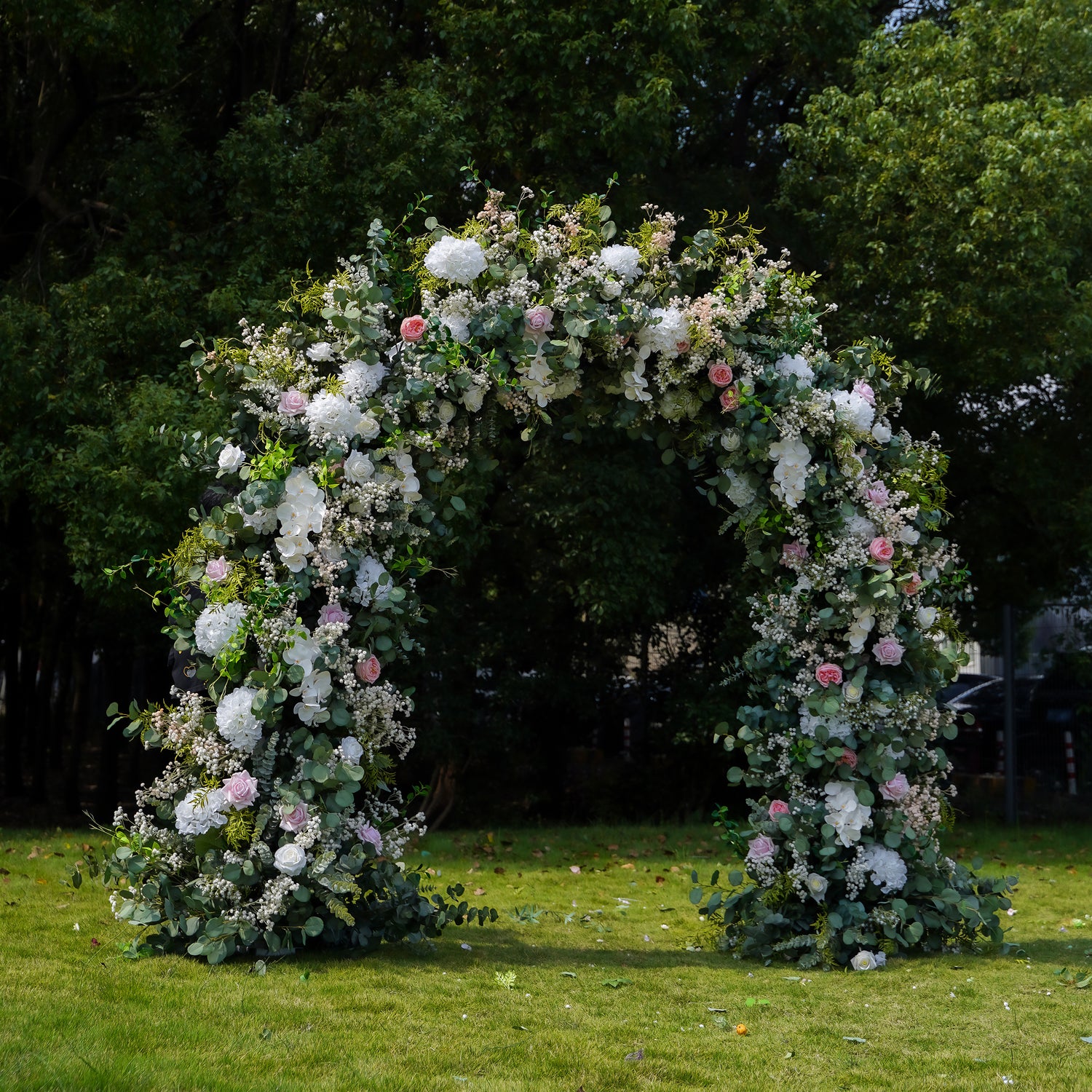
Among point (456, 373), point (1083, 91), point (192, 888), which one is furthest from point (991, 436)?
point (192, 888)

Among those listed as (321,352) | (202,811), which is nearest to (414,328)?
(321,352)

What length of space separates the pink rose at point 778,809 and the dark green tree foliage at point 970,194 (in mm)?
5642

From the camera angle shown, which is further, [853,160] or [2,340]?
[853,160]

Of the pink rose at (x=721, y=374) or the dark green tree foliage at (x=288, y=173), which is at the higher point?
the dark green tree foliage at (x=288, y=173)

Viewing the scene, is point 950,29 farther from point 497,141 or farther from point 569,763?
point 569,763

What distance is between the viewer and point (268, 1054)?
384 centimetres

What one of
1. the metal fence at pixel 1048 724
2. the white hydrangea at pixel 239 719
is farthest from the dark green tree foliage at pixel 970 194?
the white hydrangea at pixel 239 719

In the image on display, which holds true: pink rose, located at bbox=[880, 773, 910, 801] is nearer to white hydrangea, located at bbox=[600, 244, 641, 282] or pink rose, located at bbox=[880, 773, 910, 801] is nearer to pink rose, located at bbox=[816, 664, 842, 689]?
pink rose, located at bbox=[816, 664, 842, 689]

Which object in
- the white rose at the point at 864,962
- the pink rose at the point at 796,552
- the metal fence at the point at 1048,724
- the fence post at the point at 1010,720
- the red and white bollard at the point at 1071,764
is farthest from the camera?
A: the red and white bollard at the point at 1071,764

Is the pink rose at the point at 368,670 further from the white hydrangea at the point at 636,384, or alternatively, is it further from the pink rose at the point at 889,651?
the pink rose at the point at 889,651

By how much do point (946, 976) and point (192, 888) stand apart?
→ 3.20 meters

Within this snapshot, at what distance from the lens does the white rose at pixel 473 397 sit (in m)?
5.36

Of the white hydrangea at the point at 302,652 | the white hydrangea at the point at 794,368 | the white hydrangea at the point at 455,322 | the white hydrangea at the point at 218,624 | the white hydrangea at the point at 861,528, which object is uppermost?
the white hydrangea at the point at 455,322

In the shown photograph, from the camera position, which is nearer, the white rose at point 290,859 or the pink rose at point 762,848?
the white rose at point 290,859
